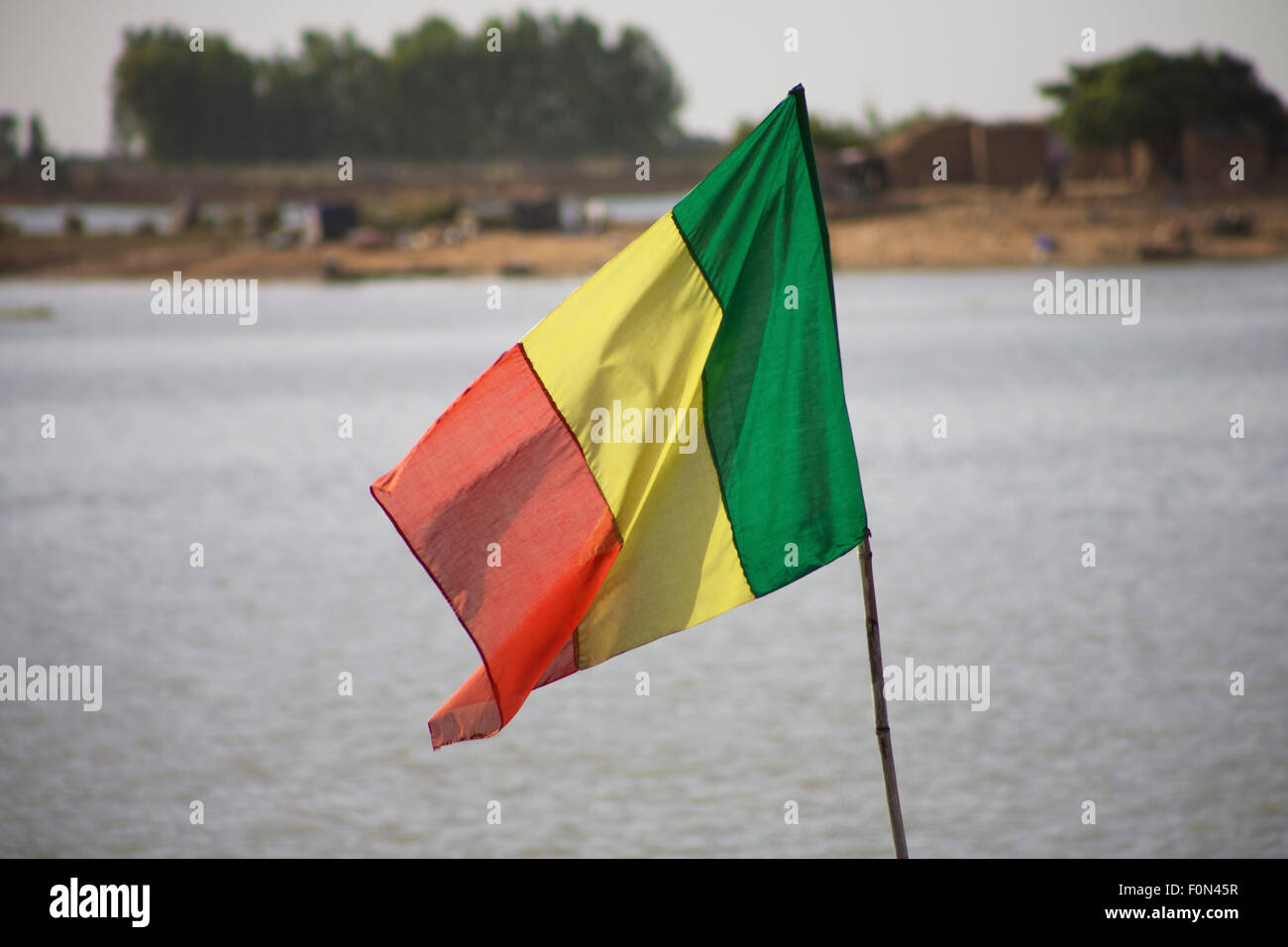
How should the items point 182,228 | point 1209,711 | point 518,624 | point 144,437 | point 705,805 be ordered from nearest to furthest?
point 518,624 < point 705,805 < point 1209,711 < point 144,437 < point 182,228

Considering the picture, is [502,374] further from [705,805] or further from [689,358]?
[705,805]

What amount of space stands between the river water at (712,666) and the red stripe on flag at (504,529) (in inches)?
319

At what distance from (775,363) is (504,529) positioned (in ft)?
4.72

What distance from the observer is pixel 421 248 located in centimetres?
11294

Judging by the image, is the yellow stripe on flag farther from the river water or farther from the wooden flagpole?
the river water

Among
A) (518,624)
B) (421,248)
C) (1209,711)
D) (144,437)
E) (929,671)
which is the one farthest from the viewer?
(421,248)

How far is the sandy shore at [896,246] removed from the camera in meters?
87.3

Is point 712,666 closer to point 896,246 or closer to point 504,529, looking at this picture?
point 504,529

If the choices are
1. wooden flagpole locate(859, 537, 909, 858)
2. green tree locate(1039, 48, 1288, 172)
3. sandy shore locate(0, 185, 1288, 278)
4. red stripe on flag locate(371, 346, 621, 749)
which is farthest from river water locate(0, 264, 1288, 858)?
green tree locate(1039, 48, 1288, 172)

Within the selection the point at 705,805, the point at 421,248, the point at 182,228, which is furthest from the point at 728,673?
Result: the point at 182,228

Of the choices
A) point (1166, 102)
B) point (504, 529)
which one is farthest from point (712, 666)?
point (1166, 102)

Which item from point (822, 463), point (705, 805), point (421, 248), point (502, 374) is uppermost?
point (421, 248)

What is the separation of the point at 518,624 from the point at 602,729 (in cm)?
1181

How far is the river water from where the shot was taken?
1602 centimetres
